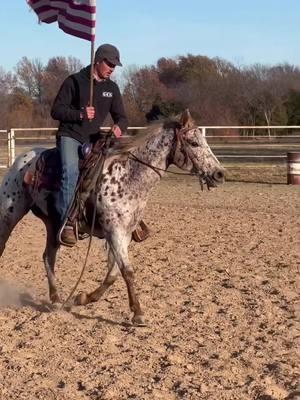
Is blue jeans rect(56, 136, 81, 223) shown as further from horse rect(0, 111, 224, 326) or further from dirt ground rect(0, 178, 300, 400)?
dirt ground rect(0, 178, 300, 400)

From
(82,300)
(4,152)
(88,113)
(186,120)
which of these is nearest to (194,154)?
(186,120)

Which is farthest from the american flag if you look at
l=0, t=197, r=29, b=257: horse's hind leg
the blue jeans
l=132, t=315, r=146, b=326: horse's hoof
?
l=132, t=315, r=146, b=326: horse's hoof

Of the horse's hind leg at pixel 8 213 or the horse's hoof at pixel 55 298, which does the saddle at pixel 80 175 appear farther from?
the horse's hoof at pixel 55 298

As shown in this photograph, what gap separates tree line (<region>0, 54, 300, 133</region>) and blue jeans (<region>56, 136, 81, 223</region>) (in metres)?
39.5

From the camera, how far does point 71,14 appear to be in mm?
6906

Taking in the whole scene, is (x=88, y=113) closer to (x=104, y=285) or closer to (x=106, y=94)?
(x=106, y=94)

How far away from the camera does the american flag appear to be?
6742mm

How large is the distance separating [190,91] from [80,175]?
185ft

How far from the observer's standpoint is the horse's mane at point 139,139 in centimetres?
597

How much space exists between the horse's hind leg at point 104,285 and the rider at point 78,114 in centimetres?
39

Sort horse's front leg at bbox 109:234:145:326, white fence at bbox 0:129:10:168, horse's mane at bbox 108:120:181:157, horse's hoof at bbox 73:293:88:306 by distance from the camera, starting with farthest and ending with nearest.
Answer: white fence at bbox 0:129:10:168 → horse's hoof at bbox 73:293:88:306 → horse's mane at bbox 108:120:181:157 → horse's front leg at bbox 109:234:145:326

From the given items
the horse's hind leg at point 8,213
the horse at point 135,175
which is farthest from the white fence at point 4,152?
the horse at point 135,175

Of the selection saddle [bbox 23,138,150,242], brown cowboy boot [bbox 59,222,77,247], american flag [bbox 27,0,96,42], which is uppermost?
american flag [bbox 27,0,96,42]

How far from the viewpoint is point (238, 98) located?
57.7 metres
